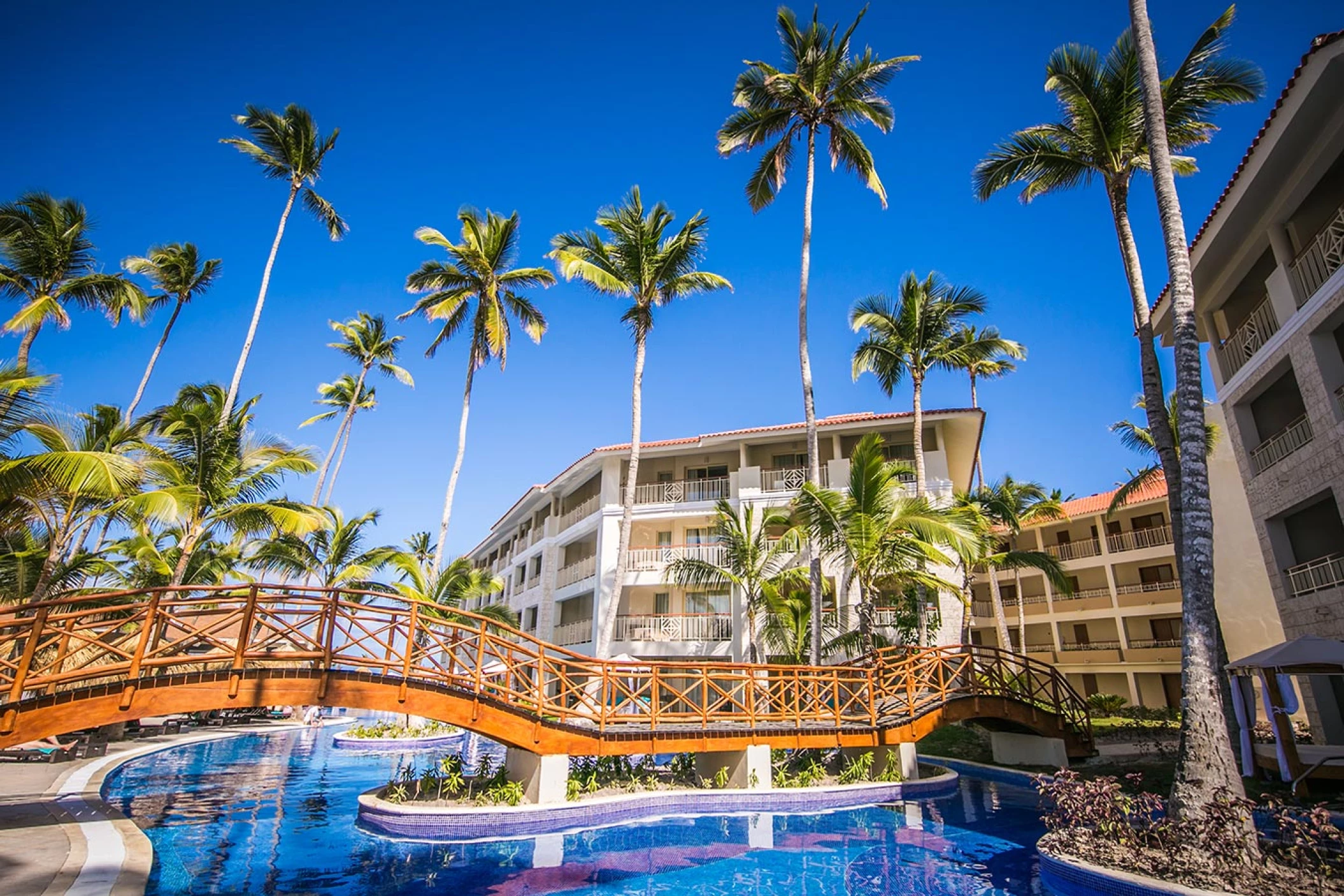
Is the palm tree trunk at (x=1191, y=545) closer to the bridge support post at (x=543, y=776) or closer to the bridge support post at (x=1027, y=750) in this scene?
the bridge support post at (x=1027, y=750)

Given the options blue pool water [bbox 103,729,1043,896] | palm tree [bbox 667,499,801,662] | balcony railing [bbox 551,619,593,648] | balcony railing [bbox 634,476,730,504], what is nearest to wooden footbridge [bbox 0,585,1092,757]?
blue pool water [bbox 103,729,1043,896]

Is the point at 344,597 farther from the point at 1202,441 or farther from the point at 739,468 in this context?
the point at 739,468

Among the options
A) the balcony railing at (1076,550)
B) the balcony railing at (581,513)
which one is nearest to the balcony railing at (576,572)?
the balcony railing at (581,513)

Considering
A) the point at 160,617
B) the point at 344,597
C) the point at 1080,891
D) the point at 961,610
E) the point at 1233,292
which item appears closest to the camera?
the point at 1080,891

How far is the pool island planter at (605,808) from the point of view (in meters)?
9.57

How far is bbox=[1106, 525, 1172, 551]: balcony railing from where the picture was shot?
1176 inches

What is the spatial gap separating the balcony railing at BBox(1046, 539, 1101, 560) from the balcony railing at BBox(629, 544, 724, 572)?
776 inches

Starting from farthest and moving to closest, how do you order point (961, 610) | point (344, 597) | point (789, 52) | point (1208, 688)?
point (961, 610), point (789, 52), point (344, 597), point (1208, 688)

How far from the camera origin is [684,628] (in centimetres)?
2223

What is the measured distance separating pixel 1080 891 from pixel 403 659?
28.8 ft

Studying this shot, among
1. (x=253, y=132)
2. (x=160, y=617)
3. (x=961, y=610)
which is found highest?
(x=253, y=132)

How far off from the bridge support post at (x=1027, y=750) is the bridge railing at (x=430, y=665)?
0.83 meters

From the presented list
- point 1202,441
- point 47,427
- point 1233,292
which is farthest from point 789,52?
point 47,427

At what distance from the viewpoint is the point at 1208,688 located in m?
7.55
